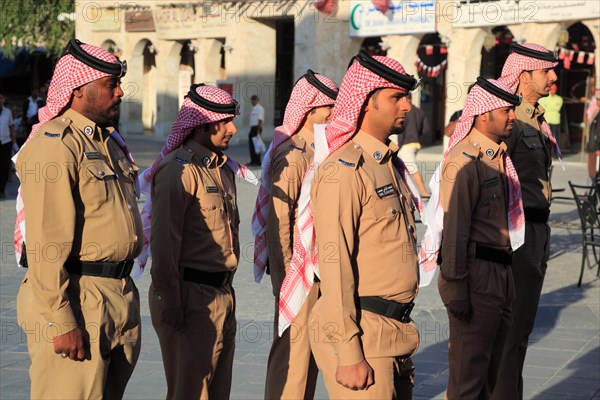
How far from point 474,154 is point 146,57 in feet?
122

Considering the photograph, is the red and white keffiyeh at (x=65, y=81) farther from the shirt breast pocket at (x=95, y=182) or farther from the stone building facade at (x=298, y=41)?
the stone building facade at (x=298, y=41)

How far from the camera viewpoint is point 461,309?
5.54 m

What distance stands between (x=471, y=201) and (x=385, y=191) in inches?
54.5

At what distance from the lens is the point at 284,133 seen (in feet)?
21.6

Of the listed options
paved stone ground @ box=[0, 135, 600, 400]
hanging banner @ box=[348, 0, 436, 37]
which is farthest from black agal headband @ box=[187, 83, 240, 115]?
hanging banner @ box=[348, 0, 436, 37]

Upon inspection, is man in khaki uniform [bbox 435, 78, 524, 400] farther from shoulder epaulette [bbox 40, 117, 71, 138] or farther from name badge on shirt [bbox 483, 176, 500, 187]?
shoulder epaulette [bbox 40, 117, 71, 138]

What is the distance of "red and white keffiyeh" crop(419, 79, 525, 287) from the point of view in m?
5.61

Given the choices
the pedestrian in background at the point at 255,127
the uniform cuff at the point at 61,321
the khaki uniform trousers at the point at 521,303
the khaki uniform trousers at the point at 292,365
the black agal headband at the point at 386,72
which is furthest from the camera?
the pedestrian in background at the point at 255,127

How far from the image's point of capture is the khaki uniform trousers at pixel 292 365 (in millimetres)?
6004

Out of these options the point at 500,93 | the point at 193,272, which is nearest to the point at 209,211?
the point at 193,272

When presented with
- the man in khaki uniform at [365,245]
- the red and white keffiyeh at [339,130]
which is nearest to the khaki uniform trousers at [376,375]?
the man in khaki uniform at [365,245]

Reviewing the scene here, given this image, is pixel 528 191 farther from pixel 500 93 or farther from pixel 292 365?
pixel 292 365

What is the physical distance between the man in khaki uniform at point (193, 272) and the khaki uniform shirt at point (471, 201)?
1.12 meters

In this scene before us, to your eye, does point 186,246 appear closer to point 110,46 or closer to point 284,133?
point 284,133
